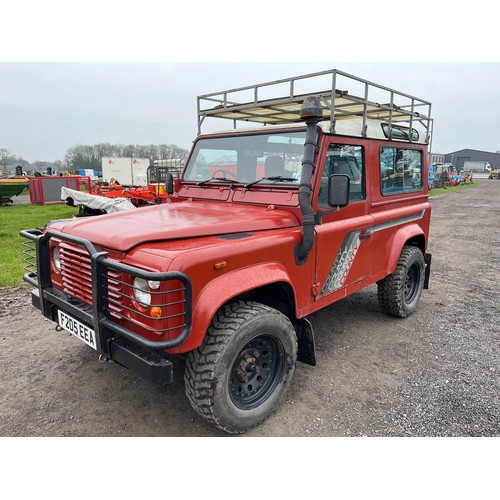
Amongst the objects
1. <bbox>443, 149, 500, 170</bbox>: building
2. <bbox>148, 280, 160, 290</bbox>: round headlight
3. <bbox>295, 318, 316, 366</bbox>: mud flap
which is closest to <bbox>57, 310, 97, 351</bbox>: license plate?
<bbox>148, 280, 160, 290</bbox>: round headlight

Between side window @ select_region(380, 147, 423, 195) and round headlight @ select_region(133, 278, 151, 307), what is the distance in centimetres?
297

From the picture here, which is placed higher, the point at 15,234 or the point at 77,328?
the point at 77,328

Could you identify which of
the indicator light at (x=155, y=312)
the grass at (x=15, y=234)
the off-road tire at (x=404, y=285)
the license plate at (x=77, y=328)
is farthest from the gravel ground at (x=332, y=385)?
the grass at (x=15, y=234)

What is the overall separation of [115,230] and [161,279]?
2.83 ft

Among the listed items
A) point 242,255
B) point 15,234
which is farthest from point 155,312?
point 15,234

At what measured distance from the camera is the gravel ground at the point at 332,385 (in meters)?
2.95

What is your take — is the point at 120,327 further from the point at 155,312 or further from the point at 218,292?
the point at 218,292

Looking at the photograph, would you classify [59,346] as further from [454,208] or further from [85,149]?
[85,149]

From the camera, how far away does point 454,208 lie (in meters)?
20.2

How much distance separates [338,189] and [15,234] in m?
9.98

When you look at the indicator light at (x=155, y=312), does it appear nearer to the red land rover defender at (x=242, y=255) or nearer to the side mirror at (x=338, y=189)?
the red land rover defender at (x=242, y=255)

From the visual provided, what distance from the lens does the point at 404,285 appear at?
4.99 metres

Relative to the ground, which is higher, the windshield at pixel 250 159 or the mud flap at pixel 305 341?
the windshield at pixel 250 159

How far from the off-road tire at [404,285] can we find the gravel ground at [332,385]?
0.59ft
